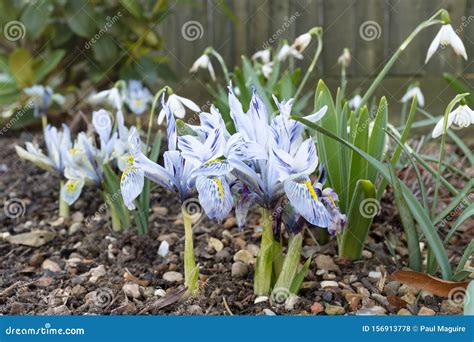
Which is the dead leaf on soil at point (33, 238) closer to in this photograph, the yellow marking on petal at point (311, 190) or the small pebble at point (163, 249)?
the small pebble at point (163, 249)

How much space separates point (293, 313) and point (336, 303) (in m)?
0.18

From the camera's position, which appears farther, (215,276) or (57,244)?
(57,244)

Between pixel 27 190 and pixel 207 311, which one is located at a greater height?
pixel 27 190

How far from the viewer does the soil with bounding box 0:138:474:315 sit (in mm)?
2428

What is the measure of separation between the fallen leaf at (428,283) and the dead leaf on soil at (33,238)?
5.05 ft

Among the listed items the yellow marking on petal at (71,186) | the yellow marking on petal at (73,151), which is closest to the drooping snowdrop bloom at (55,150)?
the yellow marking on petal at (73,151)

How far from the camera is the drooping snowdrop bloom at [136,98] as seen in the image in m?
4.17

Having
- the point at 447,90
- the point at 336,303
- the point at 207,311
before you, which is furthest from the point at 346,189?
the point at 447,90

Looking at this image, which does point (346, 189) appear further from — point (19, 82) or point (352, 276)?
point (19, 82)

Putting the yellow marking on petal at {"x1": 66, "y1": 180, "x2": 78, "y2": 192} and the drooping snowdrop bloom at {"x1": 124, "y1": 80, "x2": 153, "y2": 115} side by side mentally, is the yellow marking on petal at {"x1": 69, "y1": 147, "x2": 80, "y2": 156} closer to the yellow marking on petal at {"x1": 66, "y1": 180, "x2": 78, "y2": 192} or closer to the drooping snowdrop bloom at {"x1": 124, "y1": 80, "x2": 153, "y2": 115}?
the yellow marking on petal at {"x1": 66, "y1": 180, "x2": 78, "y2": 192}

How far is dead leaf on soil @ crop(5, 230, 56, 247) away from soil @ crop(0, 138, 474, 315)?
0.06 ft

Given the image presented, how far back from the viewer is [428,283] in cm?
238

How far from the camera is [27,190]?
12.7 feet

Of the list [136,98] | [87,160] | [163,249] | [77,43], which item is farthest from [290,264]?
[77,43]
